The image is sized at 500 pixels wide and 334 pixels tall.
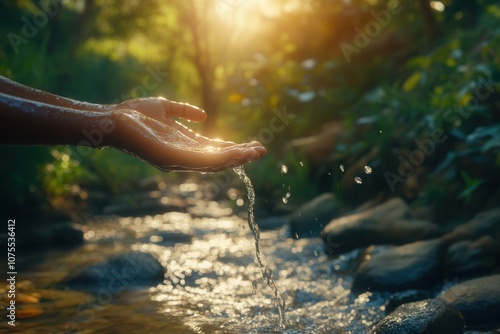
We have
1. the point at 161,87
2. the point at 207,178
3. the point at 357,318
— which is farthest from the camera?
the point at 161,87

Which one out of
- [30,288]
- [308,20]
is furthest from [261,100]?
[30,288]

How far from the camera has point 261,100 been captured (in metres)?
9.68

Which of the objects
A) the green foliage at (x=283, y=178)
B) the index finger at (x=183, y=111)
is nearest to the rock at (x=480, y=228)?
the index finger at (x=183, y=111)

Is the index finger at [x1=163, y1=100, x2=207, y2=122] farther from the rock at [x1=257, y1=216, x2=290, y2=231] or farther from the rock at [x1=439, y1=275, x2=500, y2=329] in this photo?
the rock at [x1=257, y1=216, x2=290, y2=231]

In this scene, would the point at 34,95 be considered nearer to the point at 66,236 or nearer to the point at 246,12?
the point at 66,236

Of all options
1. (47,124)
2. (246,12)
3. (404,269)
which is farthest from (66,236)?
(246,12)

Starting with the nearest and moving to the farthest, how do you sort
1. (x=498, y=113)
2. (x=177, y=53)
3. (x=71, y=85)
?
(x=498, y=113)
(x=71, y=85)
(x=177, y=53)

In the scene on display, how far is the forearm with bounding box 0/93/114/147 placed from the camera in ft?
7.83

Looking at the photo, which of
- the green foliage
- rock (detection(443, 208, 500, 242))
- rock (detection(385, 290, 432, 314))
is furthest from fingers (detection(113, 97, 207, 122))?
the green foliage

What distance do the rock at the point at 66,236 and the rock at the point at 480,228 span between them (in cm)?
388

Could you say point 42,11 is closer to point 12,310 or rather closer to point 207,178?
point 207,178

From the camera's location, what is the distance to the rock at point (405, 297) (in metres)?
4.02

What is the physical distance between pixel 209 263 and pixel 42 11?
530 inches

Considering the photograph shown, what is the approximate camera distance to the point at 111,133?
2.66 meters
